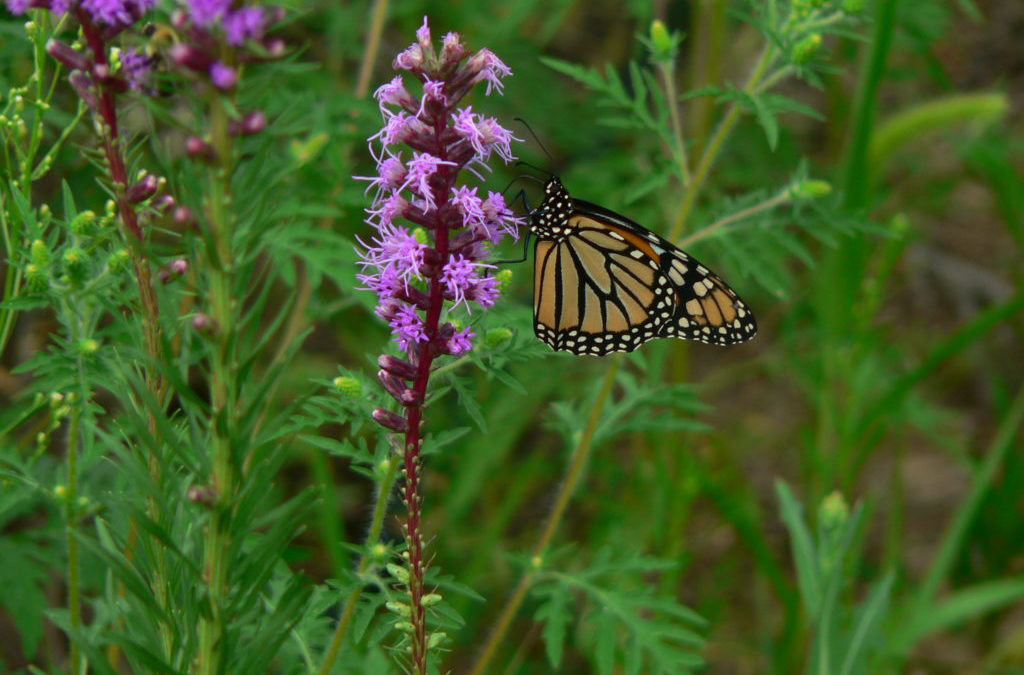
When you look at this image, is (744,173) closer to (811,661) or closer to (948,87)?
(948,87)

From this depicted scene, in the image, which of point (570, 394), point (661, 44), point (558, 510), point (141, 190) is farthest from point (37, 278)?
point (570, 394)

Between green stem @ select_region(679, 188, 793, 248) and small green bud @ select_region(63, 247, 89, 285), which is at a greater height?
green stem @ select_region(679, 188, 793, 248)

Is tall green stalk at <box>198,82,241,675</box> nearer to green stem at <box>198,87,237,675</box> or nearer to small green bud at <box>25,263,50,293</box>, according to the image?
green stem at <box>198,87,237,675</box>

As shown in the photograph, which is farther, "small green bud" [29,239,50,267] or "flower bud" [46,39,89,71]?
"small green bud" [29,239,50,267]

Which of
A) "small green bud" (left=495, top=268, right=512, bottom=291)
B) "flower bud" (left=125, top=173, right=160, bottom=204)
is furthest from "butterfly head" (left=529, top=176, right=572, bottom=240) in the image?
"flower bud" (left=125, top=173, right=160, bottom=204)

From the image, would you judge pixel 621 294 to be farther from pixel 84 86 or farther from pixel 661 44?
pixel 84 86

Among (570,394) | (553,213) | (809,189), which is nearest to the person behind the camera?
(809,189)
